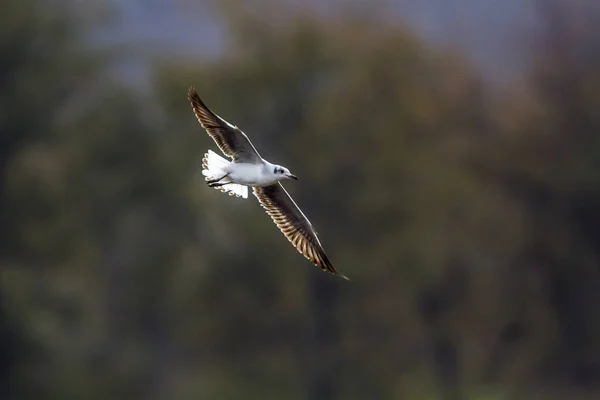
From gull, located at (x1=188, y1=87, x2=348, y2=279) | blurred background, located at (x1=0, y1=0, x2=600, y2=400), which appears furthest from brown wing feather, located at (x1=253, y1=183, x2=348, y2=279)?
blurred background, located at (x1=0, y1=0, x2=600, y2=400)

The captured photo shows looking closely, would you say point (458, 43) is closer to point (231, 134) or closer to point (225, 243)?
point (225, 243)

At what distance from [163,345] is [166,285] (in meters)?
1.18

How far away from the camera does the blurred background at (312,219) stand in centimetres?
1909

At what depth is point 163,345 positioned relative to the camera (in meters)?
20.7

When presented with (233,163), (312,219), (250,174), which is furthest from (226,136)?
(312,219)

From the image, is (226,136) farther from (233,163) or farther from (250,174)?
(250,174)

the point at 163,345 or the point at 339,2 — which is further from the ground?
the point at 339,2

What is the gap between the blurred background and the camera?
752 inches

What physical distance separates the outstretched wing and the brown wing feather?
0.74 metres

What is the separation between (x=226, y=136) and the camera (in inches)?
351

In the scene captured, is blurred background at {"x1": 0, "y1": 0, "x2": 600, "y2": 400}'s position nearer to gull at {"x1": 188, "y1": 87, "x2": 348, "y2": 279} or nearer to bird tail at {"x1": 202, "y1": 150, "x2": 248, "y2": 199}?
bird tail at {"x1": 202, "y1": 150, "x2": 248, "y2": 199}

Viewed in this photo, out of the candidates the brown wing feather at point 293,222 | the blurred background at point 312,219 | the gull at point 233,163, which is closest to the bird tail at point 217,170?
the gull at point 233,163

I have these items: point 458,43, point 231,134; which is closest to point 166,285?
point 458,43

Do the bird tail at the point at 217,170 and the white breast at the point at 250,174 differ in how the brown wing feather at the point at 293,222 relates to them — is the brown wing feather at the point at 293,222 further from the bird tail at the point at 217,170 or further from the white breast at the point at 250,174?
the white breast at the point at 250,174
